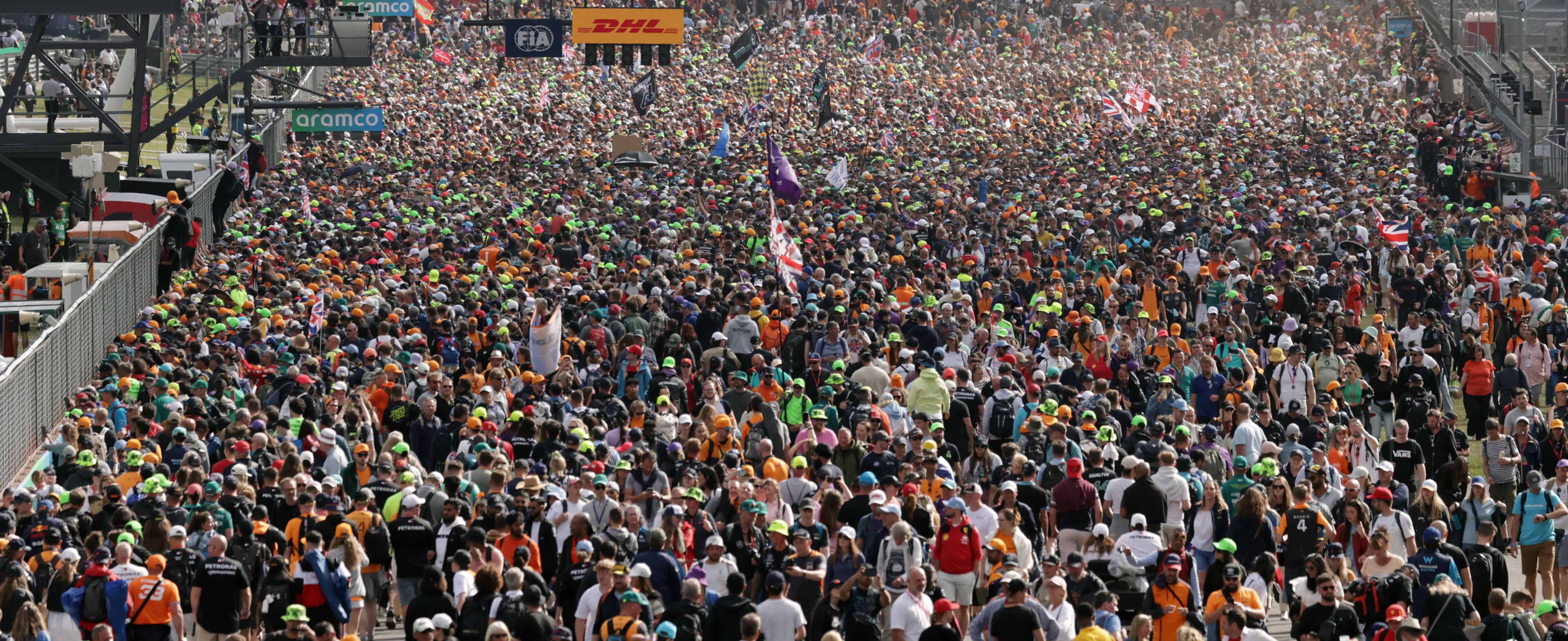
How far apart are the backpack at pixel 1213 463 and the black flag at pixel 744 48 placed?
107 feet

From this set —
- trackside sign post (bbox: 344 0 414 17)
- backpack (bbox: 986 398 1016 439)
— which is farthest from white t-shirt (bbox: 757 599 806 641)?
trackside sign post (bbox: 344 0 414 17)

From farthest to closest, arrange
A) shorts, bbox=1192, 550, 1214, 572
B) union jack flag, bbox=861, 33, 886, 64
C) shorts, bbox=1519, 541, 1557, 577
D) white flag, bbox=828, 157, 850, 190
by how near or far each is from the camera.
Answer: union jack flag, bbox=861, 33, 886, 64, white flag, bbox=828, 157, 850, 190, shorts, bbox=1519, 541, 1557, 577, shorts, bbox=1192, 550, 1214, 572

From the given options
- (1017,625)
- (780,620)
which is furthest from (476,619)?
(1017,625)

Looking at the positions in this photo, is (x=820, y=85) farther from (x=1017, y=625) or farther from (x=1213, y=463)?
(x=1017, y=625)

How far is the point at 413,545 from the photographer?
1384 cm

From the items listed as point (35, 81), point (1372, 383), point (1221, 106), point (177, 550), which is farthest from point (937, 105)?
point (177, 550)

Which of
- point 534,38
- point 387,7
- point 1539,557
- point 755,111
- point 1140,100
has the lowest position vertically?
point 1539,557

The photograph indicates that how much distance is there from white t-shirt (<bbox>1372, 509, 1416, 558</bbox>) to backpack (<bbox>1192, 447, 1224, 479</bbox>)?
1.72 metres

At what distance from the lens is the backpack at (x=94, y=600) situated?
Answer: 12398 mm

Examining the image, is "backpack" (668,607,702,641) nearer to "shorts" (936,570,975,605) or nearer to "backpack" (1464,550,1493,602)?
"shorts" (936,570,975,605)

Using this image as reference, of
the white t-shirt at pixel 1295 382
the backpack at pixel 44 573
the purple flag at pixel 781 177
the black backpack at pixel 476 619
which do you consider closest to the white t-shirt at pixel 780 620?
the black backpack at pixel 476 619

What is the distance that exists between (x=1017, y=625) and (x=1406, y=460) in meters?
5.83

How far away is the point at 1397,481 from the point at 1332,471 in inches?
17.1

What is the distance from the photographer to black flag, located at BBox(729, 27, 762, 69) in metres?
48.2
